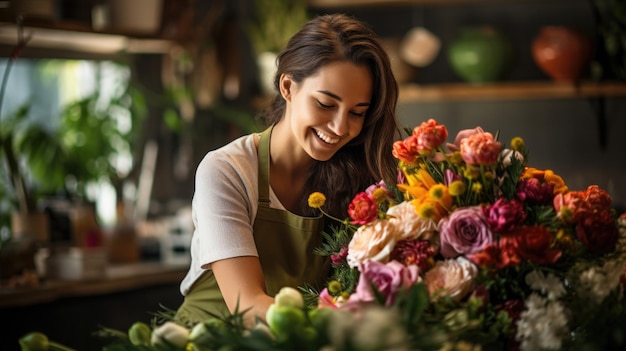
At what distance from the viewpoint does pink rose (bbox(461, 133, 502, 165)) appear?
4.76 feet

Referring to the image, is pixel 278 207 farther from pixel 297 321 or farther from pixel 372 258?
pixel 297 321

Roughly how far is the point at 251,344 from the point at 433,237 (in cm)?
41

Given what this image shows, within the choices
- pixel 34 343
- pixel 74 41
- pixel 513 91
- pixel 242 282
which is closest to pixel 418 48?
pixel 513 91

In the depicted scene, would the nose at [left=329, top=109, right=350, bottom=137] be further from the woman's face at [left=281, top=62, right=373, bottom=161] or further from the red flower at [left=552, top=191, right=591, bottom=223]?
the red flower at [left=552, top=191, right=591, bottom=223]

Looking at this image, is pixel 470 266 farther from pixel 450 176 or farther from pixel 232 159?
pixel 232 159

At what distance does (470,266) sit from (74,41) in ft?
10.2

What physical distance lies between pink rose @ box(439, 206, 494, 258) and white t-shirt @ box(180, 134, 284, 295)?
51 cm

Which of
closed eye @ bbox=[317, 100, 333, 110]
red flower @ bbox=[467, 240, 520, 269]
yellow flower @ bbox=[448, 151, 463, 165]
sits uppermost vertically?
closed eye @ bbox=[317, 100, 333, 110]

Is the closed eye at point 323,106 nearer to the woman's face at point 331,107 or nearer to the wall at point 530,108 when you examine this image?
the woman's face at point 331,107

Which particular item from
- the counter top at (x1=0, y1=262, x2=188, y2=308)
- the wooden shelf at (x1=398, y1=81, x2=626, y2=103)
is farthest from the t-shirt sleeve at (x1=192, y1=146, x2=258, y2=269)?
the wooden shelf at (x1=398, y1=81, x2=626, y2=103)

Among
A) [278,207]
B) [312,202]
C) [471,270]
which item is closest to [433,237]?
[471,270]

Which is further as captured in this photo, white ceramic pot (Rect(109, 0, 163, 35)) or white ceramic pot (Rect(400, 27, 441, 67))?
white ceramic pot (Rect(400, 27, 441, 67))

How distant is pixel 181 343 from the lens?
4.42 feet

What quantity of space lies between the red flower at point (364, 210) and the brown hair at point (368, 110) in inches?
17.8
